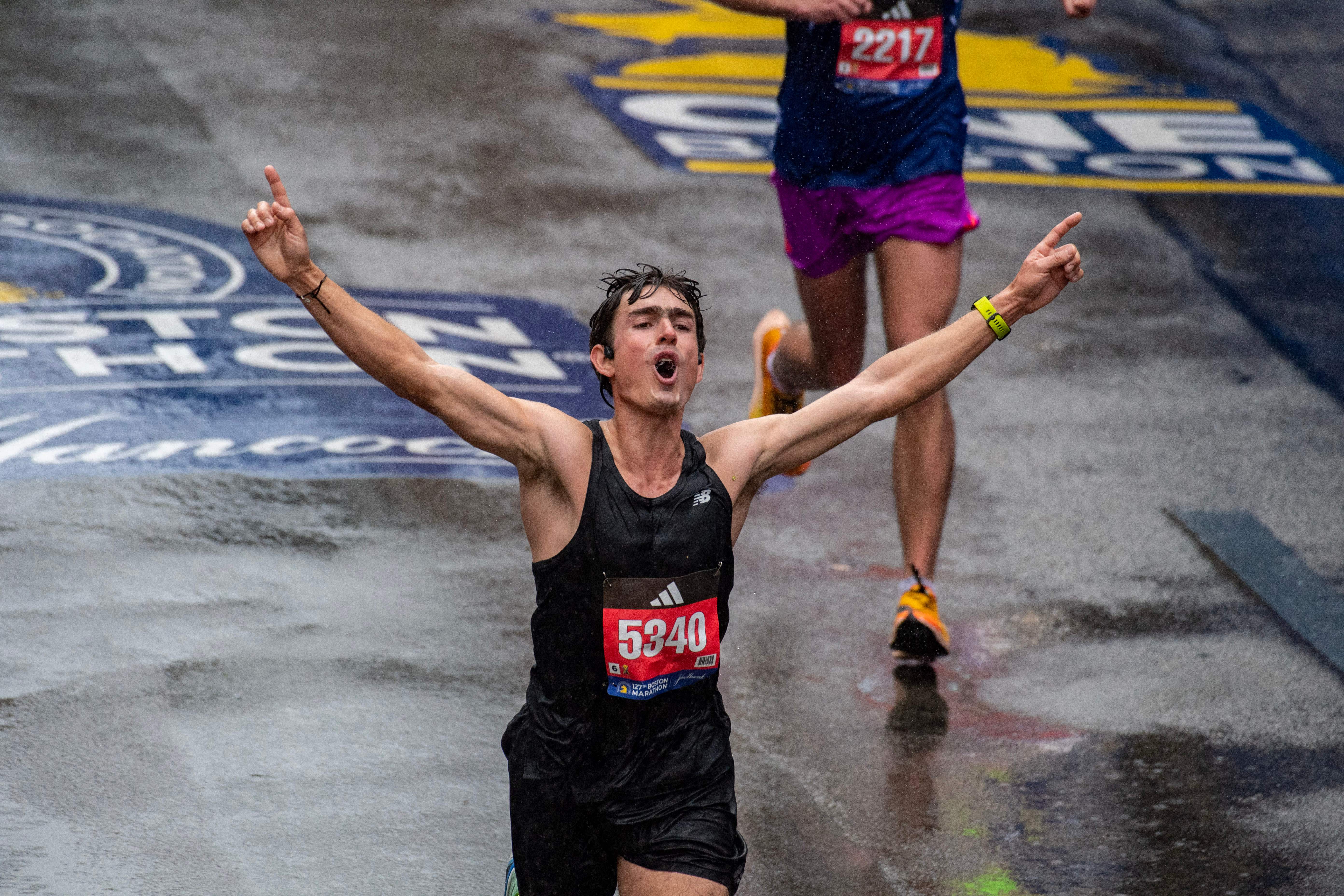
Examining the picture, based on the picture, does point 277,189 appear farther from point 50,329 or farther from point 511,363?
point 50,329

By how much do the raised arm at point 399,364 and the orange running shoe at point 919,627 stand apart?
1.90 metres

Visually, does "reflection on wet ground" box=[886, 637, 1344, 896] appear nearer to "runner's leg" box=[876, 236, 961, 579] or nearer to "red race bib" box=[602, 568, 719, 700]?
"runner's leg" box=[876, 236, 961, 579]

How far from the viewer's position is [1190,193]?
10133 millimetres

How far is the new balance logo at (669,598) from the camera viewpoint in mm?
3320

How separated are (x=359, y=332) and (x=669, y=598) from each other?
808 millimetres

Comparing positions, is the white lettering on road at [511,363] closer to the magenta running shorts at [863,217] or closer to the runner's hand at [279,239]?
the magenta running shorts at [863,217]

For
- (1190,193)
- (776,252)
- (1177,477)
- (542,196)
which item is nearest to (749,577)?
(1177,477)

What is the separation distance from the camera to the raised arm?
3221 millimetres

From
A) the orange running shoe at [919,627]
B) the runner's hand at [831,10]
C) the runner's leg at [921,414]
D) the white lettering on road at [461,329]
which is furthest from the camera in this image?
the white lettering on road at [461,329]

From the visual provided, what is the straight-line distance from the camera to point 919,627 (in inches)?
197

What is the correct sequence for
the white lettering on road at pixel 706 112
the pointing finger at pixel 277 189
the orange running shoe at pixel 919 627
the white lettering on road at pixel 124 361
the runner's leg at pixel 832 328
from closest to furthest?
the pointing finger at pixel 277 189
the orange running shoe at pixel 919 627
the runner's leg at pixel 832 328
the white lettering on road at pixel 124 361
the white lettering on road at pixel 706 112

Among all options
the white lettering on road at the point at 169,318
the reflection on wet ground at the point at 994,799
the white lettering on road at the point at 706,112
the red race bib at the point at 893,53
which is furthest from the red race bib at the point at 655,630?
the white lettering on road at the point at 706,112

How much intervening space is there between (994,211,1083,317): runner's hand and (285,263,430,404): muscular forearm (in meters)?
1.28

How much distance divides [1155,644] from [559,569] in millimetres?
2752
